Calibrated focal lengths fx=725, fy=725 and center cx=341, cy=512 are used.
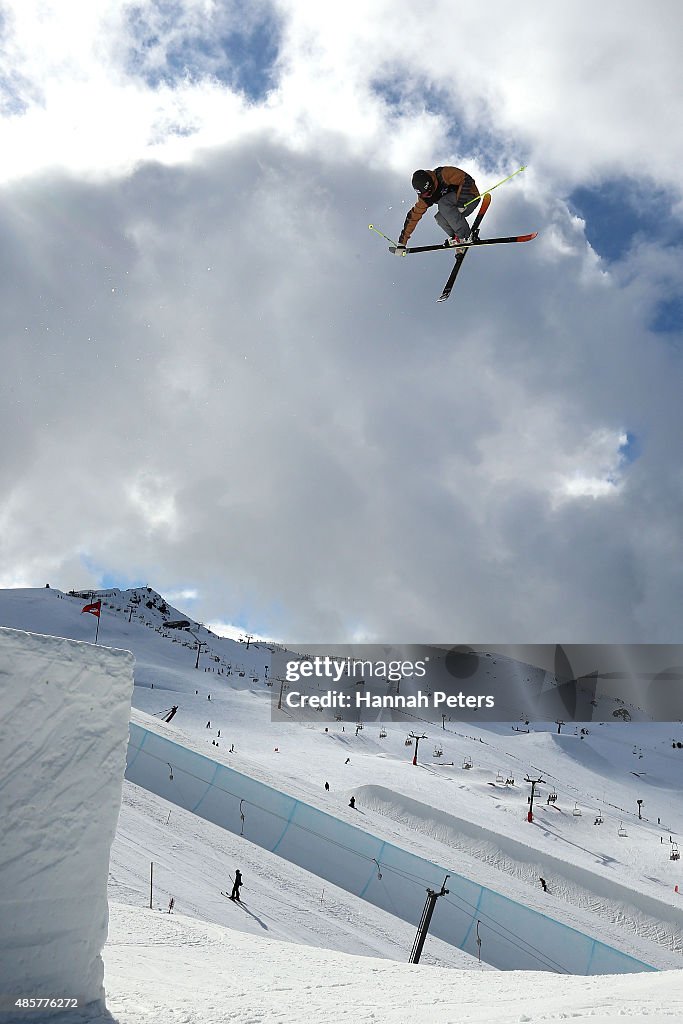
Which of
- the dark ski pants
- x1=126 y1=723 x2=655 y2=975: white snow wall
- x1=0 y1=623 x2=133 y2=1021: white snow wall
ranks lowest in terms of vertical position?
x1=126 y1=723 x2=655 y2=975: white snow wall

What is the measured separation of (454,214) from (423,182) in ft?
2.39

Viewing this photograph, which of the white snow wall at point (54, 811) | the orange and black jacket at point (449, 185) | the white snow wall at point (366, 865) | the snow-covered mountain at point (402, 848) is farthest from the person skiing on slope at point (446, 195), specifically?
the white snow wall at point (366, 865)

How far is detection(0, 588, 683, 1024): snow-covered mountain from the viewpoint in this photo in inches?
205

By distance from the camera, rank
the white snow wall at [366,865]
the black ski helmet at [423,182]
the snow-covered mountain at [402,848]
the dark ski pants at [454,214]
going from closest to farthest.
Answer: the snow-covered mountain at [402,848] → the black ski helmet at [423,182] → the dark ski pants at [454,214] → the white snow wall at [366,865]

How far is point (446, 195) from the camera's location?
10.3 meters

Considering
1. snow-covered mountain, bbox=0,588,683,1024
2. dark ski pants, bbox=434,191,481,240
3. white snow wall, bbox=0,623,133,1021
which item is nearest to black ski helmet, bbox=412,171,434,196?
dark ski pants, bbox=434,191,481,240

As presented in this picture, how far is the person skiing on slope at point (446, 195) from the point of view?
396 inches

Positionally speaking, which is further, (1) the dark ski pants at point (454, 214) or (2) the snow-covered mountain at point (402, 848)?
(1) the dark ski pants at point (454, 214)

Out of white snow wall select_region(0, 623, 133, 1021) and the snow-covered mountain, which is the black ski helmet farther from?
the snow-covered mountain

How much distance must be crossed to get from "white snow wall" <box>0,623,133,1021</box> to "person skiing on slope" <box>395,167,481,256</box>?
8248 millimetres

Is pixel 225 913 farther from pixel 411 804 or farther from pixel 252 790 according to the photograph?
pixel 411 804

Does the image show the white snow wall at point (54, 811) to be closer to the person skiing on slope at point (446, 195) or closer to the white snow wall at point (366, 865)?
the person skiing on slope at point (446, 195)

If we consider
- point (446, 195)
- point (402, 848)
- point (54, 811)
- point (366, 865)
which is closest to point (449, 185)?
point (446, 195)

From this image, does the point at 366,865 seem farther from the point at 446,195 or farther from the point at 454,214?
the point at 446,195
